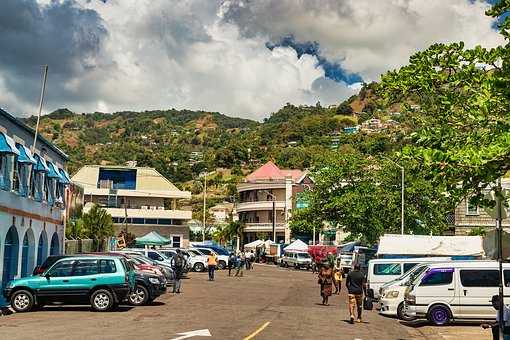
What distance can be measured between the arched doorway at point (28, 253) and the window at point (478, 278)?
18.1 metres

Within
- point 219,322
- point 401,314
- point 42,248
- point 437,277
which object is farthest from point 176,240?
point 219,322

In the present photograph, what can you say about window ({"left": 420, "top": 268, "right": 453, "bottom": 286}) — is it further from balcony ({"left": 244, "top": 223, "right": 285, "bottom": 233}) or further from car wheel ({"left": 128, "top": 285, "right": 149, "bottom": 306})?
balcony ({"left": 244, "top": 223, "right": 285, "bottom": 233})

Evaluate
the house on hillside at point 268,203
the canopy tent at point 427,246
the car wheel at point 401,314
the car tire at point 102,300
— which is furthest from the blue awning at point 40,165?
the house on hillside at point 268,203

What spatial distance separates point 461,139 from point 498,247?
3.58 meters

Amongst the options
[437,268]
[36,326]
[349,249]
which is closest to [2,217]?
[36,326]

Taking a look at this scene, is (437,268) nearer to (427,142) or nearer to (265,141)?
(427,142)

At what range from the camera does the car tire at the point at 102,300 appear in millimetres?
23172

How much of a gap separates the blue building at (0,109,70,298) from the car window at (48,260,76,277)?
362 cm

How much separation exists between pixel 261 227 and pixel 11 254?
64585 mm

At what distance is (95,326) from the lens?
61.4 feet

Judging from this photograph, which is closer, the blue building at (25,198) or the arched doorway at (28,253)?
the blue building at (25,198)

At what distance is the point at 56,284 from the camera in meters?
23.2

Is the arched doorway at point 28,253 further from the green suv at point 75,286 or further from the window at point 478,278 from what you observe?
the window at point 478,278

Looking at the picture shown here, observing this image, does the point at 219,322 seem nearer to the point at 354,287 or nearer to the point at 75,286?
the point at 354,287
